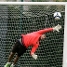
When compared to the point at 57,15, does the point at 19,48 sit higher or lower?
lower

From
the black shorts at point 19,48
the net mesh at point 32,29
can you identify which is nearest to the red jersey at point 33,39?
the black shorts at point 19,48

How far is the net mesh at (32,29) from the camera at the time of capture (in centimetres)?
630

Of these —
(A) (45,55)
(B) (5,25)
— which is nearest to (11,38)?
(B) (5,25)

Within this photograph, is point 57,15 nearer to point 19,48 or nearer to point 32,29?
point 32,29

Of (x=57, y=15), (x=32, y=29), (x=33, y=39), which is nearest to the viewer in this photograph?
(x=33, y=39)

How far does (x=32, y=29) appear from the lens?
20.7ft

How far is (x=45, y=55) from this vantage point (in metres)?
6.35

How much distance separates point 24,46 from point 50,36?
78 cm

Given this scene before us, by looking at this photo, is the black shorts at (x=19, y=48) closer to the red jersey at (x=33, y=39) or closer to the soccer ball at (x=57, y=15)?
the red jersey at (x=33, y=39)

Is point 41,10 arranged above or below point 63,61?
above

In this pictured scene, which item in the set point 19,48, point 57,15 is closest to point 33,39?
point 19,48

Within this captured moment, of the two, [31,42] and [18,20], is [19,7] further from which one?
[31,42]

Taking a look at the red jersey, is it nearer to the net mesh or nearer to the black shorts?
the black shorts

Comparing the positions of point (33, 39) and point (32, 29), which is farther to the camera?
point (32, 29)
